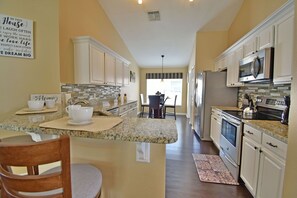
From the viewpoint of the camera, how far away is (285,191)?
0.85 meters

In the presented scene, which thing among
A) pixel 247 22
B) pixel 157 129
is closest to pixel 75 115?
pixel 157 129

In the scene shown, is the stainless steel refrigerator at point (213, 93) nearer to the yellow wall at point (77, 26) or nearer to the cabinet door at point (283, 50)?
the cabinet door at point (283, 50)

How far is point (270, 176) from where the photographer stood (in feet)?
4.94

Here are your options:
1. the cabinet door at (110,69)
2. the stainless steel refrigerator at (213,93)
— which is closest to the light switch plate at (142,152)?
the cabinet door at (110,69)

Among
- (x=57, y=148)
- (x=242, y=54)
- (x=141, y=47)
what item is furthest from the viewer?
(x=141, y=47)

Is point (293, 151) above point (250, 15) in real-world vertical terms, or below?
below

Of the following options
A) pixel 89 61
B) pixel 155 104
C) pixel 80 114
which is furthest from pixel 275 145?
pixel 155 104

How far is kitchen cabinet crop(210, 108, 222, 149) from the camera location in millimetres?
3193

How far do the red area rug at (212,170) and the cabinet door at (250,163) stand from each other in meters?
0.27

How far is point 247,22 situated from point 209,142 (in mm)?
2888

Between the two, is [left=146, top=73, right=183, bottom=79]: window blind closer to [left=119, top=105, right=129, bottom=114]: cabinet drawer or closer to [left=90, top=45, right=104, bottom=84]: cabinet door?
[left=119, top=105, right=129, bottom=114]: cabinet drawer

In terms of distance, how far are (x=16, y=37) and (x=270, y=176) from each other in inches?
123

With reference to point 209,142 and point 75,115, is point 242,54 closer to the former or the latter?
point 209,142

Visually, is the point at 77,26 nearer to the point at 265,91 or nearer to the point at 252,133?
the point at 252,133
